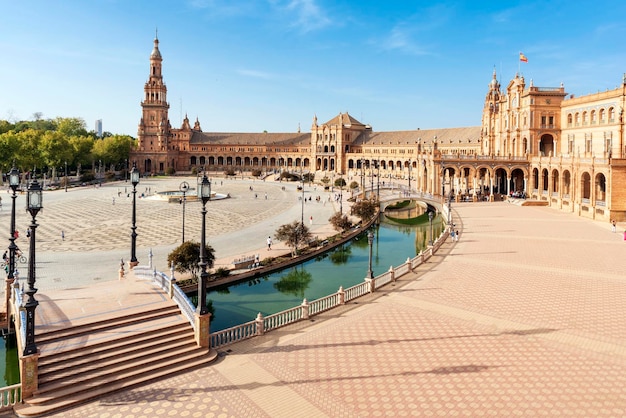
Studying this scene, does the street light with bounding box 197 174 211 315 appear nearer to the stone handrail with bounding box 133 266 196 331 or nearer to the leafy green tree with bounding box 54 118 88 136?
the stone handrail with bounding box 133 266 196 331

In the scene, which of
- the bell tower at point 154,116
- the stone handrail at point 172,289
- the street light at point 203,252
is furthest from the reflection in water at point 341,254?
the bell tower at point 154,116

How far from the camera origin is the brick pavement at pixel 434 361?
13.0 meters

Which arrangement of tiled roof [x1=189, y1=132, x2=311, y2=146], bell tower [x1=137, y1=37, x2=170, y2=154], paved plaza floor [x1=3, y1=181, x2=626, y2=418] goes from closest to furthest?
1. paved plaza floor [x1=3, y1=181, x2=626, y2=418]
2. bell tower [x1=137, y1=37, x2=170, y2=154]
3. tiled roof [x1=189, y1=132, x2=311, y2=146]

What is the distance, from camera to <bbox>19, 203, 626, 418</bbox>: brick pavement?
13.0m

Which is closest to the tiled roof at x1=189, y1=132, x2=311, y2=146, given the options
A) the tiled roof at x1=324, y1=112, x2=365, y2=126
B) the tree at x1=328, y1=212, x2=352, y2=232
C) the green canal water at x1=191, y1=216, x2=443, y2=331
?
the tiled roof at x1=324, y1=112, x2=365, y2=126

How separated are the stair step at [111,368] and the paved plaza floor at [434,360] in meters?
0.83

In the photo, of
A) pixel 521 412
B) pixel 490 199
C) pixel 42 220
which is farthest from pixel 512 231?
pixel 42 220

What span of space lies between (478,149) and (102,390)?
103 metres

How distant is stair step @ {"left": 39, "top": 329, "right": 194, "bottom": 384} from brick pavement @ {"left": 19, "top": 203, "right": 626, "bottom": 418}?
139 centimetres

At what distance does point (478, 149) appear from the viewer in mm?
106000

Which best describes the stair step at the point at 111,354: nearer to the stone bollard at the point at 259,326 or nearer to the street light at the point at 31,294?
the street light at the point at 31,294

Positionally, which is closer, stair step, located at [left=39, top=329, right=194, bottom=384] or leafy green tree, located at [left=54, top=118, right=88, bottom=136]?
stair step, located at [left=39, top=329, right=194, bottom=384]

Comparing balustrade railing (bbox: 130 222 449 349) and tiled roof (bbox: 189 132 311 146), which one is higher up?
tiled roof (bbox: 189 132 311 146)

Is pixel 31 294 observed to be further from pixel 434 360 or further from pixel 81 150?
pixel 81 150
